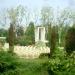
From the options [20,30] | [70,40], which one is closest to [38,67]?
[70,40]

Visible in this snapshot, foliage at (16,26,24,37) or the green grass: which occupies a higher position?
the green grass

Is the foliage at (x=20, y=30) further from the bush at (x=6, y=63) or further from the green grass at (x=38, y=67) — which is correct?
the green grass at (x=38, y=67)

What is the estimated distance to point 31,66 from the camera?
960cm

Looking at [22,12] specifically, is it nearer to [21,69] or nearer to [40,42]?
[40,42]

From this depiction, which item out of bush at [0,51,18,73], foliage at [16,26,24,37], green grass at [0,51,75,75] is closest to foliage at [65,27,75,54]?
green grass at [0,51,75,75]

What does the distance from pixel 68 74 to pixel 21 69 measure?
56.5 inches

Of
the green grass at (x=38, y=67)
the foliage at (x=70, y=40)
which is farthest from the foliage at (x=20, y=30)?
the green grass at (x=38, y=67)

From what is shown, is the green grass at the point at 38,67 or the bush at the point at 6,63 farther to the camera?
the bush at the point at 6,63

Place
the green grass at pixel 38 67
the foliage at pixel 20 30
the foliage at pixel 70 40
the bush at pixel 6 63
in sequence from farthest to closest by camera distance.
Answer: the foliage at pixel 20 30 → the foliage at pixel 70 40 → the bush at pixel 6 63 → the green grass at pixel 38 67

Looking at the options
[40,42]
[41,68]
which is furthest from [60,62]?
[40,42]

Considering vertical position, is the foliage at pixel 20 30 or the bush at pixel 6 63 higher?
the bush at pixel 6 63

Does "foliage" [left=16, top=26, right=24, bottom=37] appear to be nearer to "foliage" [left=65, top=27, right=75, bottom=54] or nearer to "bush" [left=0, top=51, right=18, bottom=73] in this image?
"foliage" [left=65, top=27, right=75, bottom=54]

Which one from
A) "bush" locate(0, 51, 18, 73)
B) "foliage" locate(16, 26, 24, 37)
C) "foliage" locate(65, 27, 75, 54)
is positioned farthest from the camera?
"foliage" locate(16, 26, 24, 37)

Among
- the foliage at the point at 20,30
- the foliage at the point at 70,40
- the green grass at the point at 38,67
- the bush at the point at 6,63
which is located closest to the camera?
the green grass at the point at 38,67
